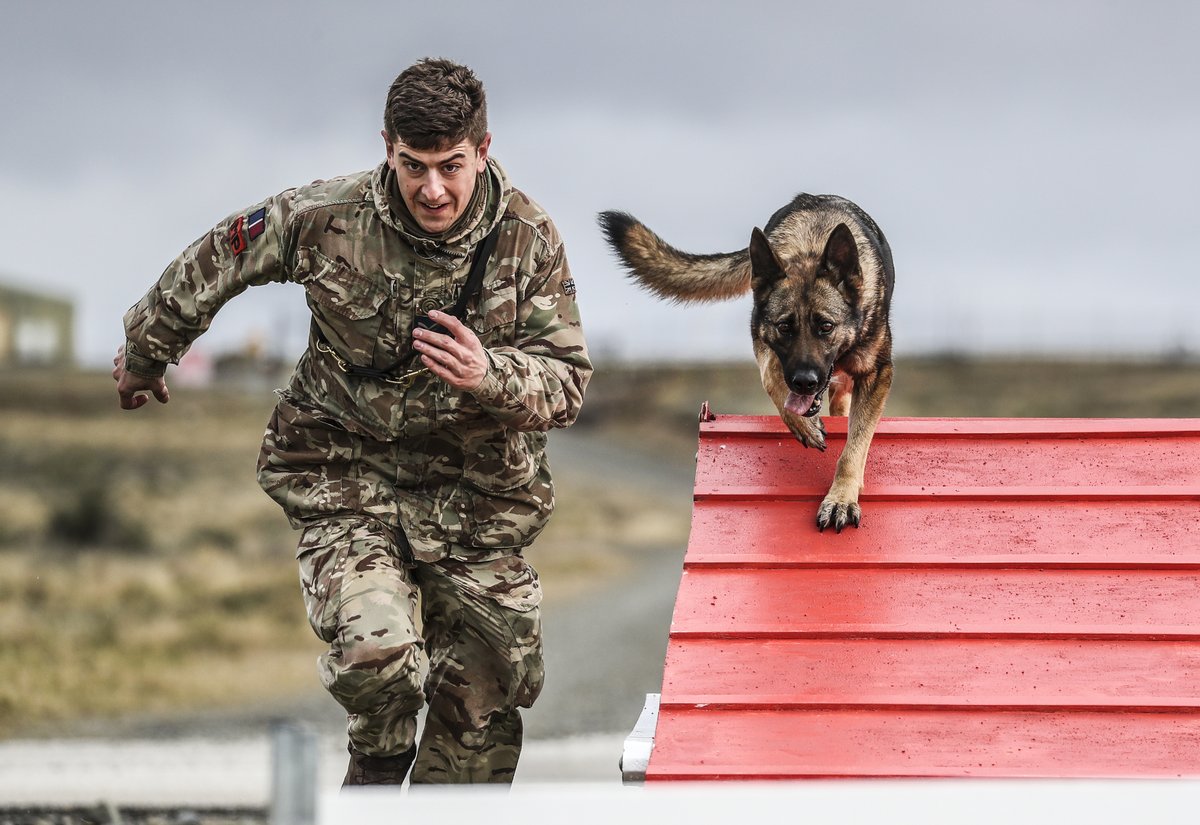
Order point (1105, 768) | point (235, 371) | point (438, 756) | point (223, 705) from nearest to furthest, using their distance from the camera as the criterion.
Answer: point (1105, 768)
point (438, 756)
point (223, 705)
point (235, 371)

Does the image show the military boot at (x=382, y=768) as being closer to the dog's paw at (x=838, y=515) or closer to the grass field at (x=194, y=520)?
the dog's paw at (x=838, y=515)

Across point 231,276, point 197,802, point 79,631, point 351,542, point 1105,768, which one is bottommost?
point 79,631

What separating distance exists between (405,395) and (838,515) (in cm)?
178

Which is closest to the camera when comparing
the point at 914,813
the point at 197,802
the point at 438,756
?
the point at 914,813

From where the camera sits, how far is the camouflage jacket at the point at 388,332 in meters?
4.44

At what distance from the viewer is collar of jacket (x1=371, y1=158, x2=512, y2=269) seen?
14.4ft

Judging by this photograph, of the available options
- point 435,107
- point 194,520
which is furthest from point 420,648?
point 194,520

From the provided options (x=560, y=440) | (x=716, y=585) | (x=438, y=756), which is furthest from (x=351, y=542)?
(x=560, y=440)

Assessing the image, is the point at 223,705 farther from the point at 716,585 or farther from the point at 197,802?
the point at 716,585

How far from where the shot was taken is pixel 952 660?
462 cm

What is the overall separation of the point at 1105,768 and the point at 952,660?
65 centimetres

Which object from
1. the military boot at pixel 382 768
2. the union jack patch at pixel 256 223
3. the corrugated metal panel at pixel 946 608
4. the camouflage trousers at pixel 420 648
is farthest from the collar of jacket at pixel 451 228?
the military boot at pixel 382 768

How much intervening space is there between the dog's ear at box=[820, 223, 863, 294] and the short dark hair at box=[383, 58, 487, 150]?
232 cm

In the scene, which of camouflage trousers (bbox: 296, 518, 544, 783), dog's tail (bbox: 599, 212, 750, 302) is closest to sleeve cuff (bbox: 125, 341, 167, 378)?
camouflage trousers (bbox: 296, 518, 544, 783)
